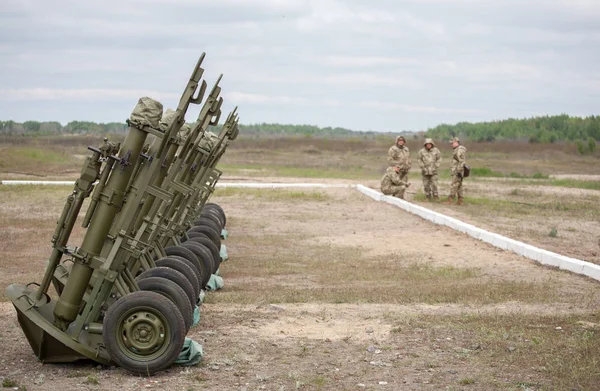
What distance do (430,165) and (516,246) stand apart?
10.3 meters

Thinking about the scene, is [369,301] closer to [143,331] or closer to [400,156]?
[143,331]

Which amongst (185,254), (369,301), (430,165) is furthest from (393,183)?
(185,254)

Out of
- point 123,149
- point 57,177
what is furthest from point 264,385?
point 57,177

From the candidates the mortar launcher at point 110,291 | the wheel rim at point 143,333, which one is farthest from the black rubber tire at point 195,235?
the wheel rim at point 143,333

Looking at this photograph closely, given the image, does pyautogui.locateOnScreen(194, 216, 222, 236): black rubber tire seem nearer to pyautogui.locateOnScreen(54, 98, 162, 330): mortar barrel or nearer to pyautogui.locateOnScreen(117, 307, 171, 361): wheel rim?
pyautogui.locateOnScreen(54, 98, 162, 330): mortar barrel

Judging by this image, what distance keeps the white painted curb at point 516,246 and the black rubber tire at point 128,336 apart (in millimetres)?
8205

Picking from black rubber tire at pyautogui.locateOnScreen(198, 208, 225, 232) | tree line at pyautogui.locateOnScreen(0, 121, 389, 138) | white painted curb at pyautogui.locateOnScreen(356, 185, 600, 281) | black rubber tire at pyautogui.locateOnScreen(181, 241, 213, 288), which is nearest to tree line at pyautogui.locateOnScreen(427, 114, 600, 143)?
tree line at pyautogui.locateOnScreen(0, 121, 389, 138)

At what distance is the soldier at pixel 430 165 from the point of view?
1073 inches

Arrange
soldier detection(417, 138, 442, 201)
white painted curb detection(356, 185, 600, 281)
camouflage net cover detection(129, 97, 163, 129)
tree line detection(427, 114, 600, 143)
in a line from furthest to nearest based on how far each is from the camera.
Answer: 1. tree line detection(427, 114, 600, 143)
2. soldier detection(417, 138, 442, 201)
3. white painted curb detection(356, 185, 600, 281)
4. camouflage net cover detection(129, 97, 163, 129)

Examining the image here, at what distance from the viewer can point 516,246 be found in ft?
56.2

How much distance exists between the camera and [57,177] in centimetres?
3812

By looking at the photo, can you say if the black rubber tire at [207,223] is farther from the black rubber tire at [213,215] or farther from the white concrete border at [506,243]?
the white concrete border at [506,243]

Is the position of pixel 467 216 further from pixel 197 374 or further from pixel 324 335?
pixel 197 374

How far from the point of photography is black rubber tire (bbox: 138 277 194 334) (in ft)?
28.5
